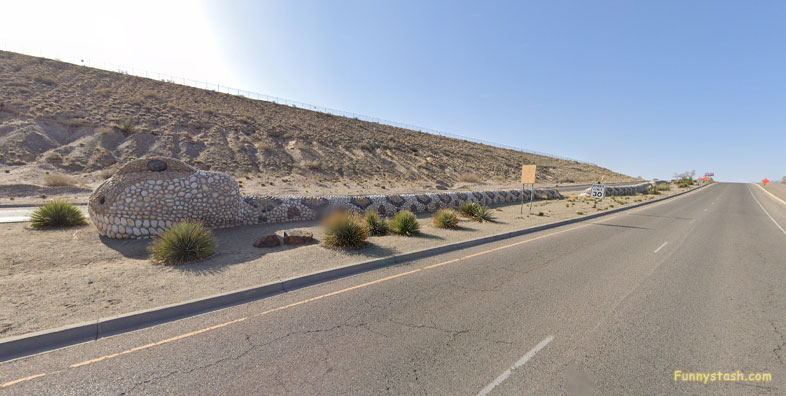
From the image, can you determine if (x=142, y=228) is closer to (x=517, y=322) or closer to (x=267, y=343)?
(x=267, y=343)

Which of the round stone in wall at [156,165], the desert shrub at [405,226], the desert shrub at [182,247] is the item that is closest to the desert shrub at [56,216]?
the round stone in wall at [156,165]

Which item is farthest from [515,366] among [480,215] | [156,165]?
[156,165]

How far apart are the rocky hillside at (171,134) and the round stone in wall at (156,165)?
2080 cm

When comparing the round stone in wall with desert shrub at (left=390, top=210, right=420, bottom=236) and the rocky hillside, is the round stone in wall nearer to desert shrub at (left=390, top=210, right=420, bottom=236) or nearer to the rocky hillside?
desert shrub at (left=390, top=210, right=420, bottom=236)

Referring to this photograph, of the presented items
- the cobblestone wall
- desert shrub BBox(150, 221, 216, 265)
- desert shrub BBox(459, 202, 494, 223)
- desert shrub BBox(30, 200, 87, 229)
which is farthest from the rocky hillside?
desert shrub BBox(150, 221, 216, 265)

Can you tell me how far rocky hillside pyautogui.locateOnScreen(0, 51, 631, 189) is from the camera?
2697 centimetres

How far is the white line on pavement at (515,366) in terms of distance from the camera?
2934mm

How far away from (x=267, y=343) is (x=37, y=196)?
79.5 ft

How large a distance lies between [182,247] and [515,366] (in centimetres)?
704

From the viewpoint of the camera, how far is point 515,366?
330 centimetres

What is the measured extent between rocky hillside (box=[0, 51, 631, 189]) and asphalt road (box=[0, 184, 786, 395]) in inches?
1110

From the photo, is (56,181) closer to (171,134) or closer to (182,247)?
(171,134)

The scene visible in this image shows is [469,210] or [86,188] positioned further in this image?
[86,188]

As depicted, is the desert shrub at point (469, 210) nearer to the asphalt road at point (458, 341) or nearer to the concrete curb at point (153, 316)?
the asphalt road at point (458, 341)
